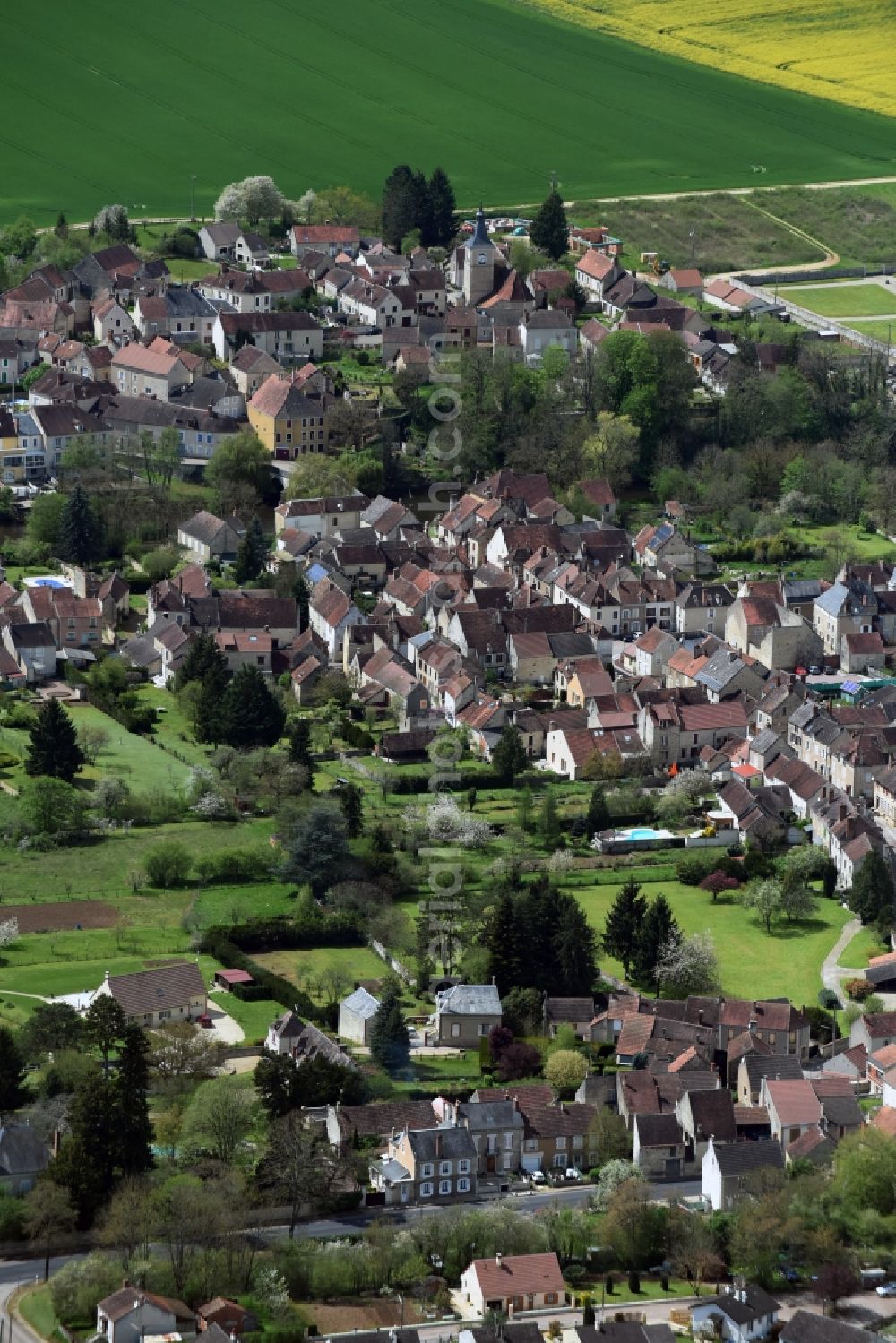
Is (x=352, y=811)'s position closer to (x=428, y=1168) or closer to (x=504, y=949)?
(x=504, y=949)

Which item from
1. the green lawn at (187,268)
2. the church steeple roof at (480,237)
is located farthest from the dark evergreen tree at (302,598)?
the church steeple roof at (480,237)

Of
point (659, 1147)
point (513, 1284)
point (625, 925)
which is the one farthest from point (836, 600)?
point (513, 1284)

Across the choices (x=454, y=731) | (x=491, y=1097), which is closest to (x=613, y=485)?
(x=454, y=731)

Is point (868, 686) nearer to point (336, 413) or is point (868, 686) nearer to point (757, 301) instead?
point (336, 413)

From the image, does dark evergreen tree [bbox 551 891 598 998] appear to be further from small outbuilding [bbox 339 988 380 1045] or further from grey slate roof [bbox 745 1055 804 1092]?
A: grey slate roof [bbox 745 1055 804 1092]

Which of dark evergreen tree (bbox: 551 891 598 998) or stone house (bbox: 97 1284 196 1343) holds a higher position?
stone house (bbox: 97 1284 196 1343)

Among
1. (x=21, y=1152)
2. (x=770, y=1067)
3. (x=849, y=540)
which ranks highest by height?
(x=21, y=1152)

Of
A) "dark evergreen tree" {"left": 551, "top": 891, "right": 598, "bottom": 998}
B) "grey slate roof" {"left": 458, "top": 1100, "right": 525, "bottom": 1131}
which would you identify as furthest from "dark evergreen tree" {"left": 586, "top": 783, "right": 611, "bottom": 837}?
"grey slate roof" {"left": 458, "top": 1100, "right": 525, "bottom": 1131}

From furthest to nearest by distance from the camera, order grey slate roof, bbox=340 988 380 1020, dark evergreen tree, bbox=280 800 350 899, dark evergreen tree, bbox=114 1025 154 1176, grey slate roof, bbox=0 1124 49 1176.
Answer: dark evergreen tree, bbox=280 800 350 899
grey slate roof, bbox=340 988 380 1020
grey slate roof, bbox=0 1124 49 1176
dark evergreen tree, bbox=114 1025 154 1176
